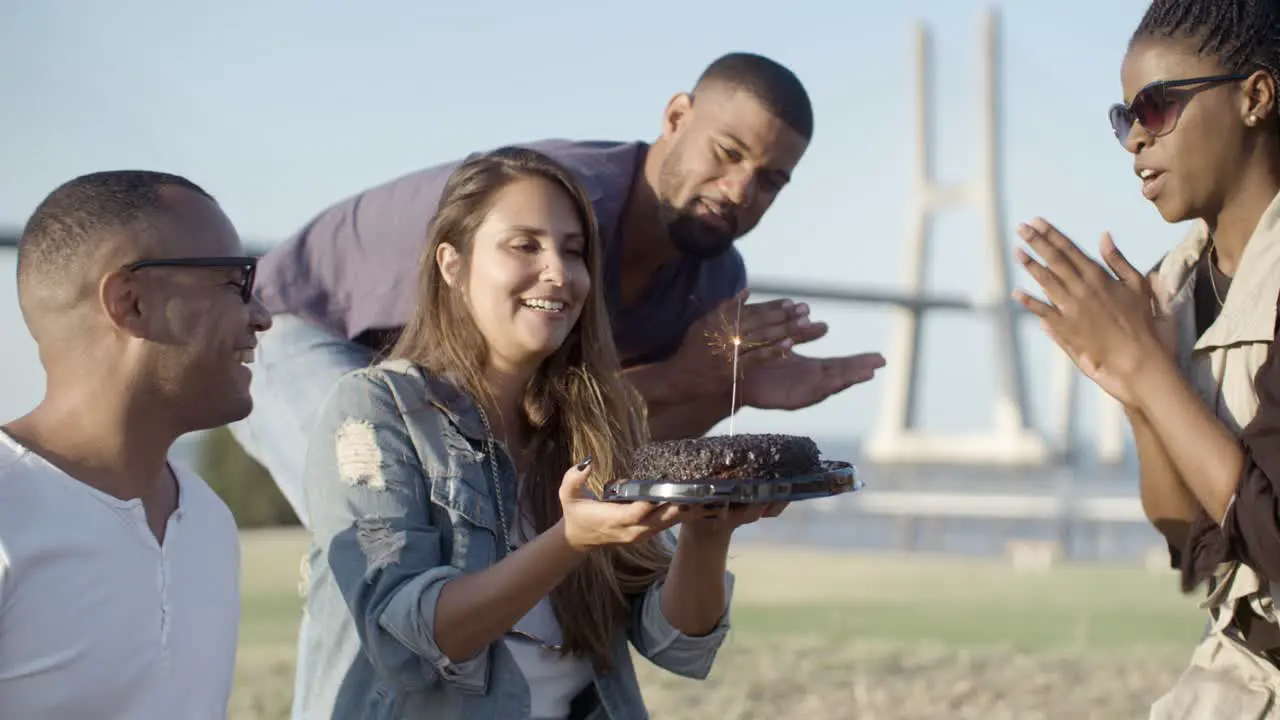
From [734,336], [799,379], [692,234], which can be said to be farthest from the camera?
[692,234]

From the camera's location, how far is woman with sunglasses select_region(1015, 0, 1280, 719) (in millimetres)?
2254

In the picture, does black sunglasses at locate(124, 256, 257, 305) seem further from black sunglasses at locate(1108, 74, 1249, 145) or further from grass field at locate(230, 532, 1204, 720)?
black sunglasses at locate(1108, 74, 1249, 145)

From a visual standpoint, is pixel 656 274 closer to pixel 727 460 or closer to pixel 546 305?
pixel 546 305

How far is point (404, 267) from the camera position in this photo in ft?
11.8

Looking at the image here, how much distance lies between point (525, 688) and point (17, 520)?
2.88 ft

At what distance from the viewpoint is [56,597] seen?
1979 millimetres

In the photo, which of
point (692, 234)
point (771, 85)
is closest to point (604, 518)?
point (692, 234)

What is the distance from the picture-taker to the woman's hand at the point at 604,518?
2.12 meters

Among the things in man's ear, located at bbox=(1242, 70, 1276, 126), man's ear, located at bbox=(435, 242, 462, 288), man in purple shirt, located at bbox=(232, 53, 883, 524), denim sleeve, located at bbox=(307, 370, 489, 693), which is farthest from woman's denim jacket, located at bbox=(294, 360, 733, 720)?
man's ear, located at bbox=(1242, 70, 1276, 126)

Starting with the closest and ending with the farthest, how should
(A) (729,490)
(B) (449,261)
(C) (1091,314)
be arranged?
(A) (729,490), (C) (1091,314), (B) (449,261)

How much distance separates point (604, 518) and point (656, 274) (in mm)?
1813

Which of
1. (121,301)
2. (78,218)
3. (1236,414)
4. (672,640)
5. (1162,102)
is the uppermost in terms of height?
(1162,102)

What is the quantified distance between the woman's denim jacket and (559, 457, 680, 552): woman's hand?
287 millimetres

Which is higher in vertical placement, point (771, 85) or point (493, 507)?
point (771, 85)
